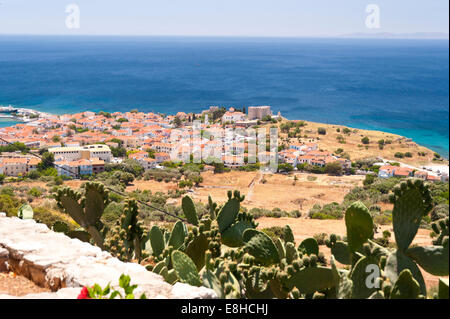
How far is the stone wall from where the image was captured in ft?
6.89

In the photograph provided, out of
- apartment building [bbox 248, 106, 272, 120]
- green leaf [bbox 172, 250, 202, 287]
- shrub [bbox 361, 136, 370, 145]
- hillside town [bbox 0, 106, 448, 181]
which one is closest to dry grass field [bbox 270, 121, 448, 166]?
shrub [bbox 361, 136, 370, 145]

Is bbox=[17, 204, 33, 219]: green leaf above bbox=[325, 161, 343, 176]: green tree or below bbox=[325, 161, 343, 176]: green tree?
above

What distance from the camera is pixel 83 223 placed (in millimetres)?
3256

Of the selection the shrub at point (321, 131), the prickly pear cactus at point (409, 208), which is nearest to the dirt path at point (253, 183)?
the shrub at point (321, 131)

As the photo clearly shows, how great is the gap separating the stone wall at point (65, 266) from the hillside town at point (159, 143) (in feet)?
54.4

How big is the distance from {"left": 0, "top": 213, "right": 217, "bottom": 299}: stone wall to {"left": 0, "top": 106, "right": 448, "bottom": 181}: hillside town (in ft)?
54.4

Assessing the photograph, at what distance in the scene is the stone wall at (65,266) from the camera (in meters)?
2.10

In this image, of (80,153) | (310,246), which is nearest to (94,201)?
(310,246)

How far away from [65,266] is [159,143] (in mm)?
23944

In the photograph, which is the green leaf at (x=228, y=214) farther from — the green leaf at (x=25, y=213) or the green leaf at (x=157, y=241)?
the green leaf at (x=25, y=213)

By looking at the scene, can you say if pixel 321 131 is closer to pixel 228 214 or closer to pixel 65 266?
pixel 228 214

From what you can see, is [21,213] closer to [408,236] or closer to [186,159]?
[408,236]

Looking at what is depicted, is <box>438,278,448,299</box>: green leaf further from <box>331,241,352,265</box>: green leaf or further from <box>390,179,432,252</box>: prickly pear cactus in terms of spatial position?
<box>331,241,352,265</box>: green leaf

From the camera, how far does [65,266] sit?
8.14 feet
